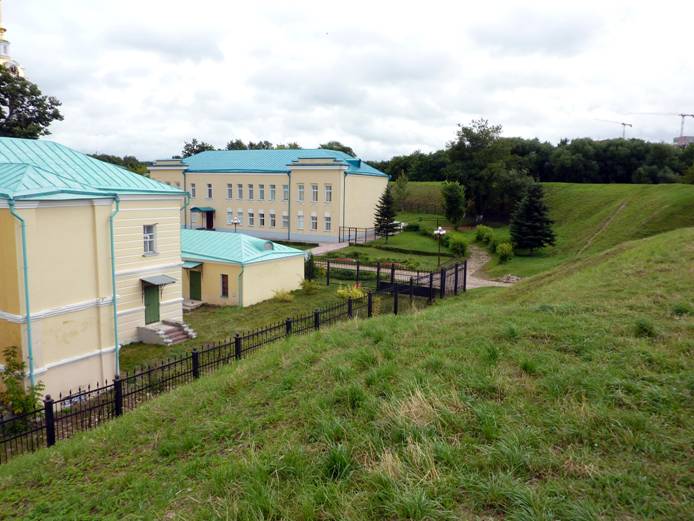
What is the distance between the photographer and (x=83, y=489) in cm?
508

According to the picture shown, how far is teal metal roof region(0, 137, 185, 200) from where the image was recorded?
10.9 m

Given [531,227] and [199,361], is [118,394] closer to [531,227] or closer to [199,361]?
[199,361]

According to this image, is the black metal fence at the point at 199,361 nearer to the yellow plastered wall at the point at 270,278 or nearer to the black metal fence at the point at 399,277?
the black metal fence at the point at 399,277

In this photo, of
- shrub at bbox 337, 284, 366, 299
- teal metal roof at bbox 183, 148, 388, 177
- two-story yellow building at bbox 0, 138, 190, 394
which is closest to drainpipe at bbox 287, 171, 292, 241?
teal metal roof at bbox 183, 148, 388, 177

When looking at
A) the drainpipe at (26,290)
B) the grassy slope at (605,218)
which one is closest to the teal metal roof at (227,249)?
the drainpipe at (26,290)

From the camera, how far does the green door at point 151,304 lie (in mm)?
16484

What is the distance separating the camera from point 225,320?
1856 centimetres

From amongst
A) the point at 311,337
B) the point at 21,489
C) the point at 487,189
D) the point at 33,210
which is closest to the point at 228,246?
the point at 33,210

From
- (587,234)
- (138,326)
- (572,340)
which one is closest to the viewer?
(572,340)

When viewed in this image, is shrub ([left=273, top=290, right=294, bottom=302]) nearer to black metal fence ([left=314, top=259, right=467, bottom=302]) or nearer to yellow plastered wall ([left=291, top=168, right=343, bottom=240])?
black metal fence ([left=314, top=259, right=467, bottom=302])

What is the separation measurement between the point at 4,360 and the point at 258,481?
9770 millimetres

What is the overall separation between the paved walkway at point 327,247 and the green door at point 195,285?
501 inches

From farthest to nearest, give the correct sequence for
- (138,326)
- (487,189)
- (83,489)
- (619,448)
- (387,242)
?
(487,189) → (387,242) → (138,326) → (83,489) → (619,448)

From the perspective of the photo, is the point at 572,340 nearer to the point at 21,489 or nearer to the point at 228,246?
the point at 21,489
